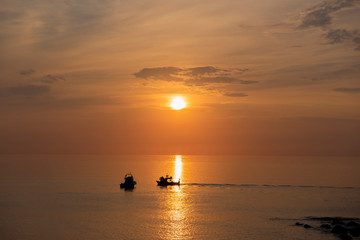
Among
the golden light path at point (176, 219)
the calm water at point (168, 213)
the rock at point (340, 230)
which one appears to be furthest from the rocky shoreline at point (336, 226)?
the golden light path at point (176, 219)

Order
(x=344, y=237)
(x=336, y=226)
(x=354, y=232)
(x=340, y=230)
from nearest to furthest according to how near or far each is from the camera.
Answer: (x=344, y=237), (x=354, y=232), (x=340, y=230), (x=336, y=226)

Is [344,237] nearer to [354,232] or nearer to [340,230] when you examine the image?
[354,232]

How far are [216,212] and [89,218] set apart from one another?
33739 mm

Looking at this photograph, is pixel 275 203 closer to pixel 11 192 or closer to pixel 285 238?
pixel 285 238

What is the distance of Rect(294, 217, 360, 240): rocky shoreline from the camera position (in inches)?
2766

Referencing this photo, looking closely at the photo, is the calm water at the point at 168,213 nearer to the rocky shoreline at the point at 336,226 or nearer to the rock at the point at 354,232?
the rocky shoreline at the point at 336,226

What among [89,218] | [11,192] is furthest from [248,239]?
[11,192]

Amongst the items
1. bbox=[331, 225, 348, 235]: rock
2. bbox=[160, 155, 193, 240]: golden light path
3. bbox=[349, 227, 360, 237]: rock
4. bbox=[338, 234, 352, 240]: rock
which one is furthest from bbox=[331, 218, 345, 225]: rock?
bbox=[160, 155, 193, 240]: golden light path

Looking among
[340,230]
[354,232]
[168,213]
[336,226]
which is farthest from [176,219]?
[354,232]

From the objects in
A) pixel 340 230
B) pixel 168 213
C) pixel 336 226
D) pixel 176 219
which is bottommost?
pixel 176 219

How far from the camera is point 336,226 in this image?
74.2 m

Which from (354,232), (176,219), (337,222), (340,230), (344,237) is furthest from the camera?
(176,219)

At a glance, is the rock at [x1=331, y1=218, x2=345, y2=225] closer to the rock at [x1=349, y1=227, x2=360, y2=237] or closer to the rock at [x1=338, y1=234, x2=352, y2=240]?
the rock at [x1=349, y1=227, x2=360, y2=237]

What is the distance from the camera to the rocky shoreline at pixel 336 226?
7025cm
